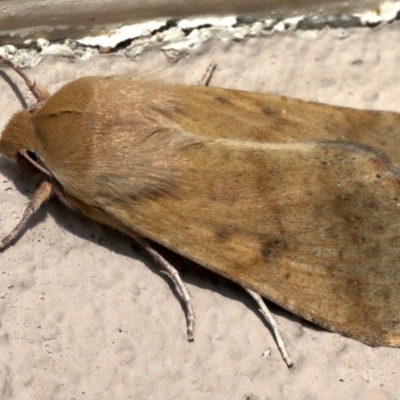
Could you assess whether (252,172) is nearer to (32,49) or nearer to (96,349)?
(96,349)

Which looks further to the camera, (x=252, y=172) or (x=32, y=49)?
(x=32, y=49)

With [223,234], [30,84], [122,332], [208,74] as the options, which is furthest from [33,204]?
[208,74]

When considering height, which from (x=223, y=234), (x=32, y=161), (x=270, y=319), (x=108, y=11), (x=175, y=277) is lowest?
(x=270, y=319)

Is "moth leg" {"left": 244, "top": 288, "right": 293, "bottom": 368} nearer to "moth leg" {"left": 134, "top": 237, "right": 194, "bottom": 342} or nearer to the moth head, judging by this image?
"moth leg" {"left": 134, "top": 237, "right": 194, "bottom": 342}

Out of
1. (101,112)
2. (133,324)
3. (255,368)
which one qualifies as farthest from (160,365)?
(101,112)

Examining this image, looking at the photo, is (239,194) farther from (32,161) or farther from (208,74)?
(32,161)

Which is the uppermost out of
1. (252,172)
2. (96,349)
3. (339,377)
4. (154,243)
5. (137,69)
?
(137,69)

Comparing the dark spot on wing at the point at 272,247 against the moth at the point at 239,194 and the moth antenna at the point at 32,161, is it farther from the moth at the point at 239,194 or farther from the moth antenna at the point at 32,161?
the moth antenna at the point at 32,161
